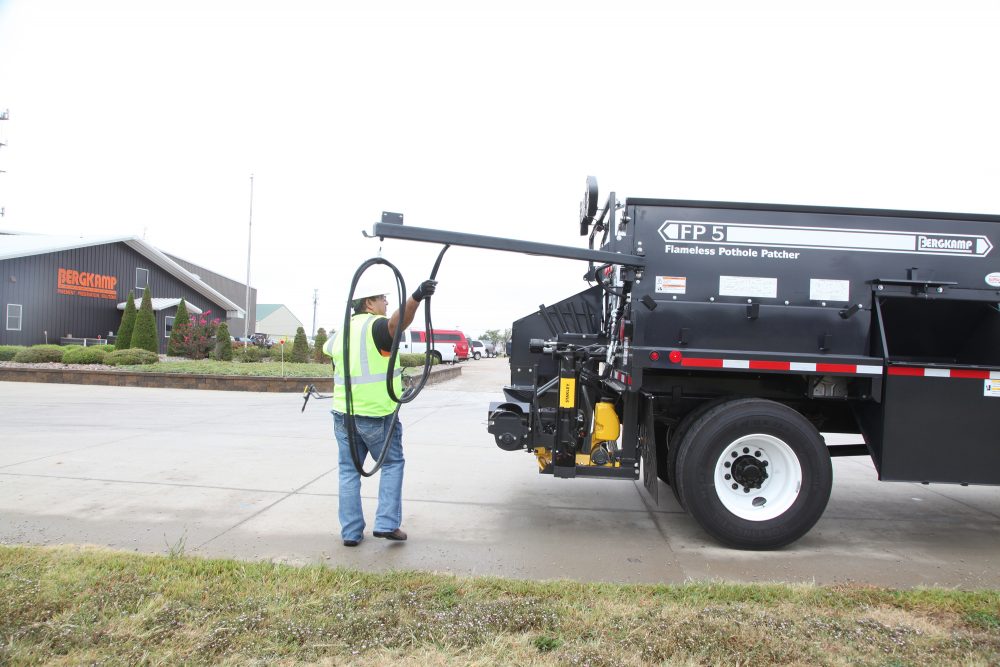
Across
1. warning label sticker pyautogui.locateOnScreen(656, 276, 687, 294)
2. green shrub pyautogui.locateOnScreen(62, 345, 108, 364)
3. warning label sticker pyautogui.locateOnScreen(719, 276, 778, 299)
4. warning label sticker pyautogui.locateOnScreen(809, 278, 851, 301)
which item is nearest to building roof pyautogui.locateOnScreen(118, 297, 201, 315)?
green shrub pyautogui.locateOnScreen(62, 345, 108, 364)

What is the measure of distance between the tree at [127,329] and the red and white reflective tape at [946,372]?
2392cm

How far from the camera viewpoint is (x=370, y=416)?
183 inches

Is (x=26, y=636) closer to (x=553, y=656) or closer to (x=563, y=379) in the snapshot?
(x=553, y=656)

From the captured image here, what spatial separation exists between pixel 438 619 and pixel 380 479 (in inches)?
61.9

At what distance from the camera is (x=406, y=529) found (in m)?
5.06

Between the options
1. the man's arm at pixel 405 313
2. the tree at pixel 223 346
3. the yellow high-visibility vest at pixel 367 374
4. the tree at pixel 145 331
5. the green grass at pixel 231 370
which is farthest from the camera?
the tree at pixel 223 346

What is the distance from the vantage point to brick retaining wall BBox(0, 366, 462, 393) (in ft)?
55.5

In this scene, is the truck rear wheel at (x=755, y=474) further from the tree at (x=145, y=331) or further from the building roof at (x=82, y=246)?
the building roof at (x=82, y=246)

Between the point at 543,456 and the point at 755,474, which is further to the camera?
the point at 543,456

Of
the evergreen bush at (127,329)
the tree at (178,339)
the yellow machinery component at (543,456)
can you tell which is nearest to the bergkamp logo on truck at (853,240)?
the yellow machinery component at (543,456)

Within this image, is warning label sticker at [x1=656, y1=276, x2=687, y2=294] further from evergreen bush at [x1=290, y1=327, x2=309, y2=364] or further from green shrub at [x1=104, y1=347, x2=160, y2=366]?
evergreen bush at [x1=290, y1=327, x2=309, y2=364]

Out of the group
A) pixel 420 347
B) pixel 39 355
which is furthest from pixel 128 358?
pixel 420 347

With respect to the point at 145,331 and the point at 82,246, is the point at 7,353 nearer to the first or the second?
the point at 145,331

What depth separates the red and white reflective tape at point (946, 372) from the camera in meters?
4.72
